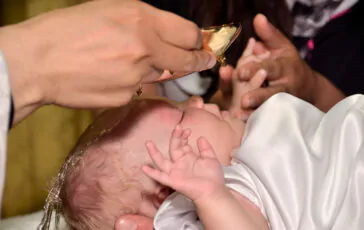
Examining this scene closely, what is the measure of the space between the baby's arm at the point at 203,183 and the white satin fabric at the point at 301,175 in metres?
0.10

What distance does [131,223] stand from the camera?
873 mm

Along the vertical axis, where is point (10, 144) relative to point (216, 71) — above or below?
below

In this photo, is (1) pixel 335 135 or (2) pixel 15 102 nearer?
(2) pixel 15 102

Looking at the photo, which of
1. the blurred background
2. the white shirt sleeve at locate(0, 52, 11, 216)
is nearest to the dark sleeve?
the blurred background

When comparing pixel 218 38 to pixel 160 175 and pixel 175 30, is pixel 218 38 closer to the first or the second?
pixel 175 30

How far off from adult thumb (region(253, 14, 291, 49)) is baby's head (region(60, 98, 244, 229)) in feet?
1.15

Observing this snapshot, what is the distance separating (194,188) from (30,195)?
1.05m

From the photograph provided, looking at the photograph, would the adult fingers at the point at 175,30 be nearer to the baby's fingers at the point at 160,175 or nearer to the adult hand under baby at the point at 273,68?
the baby's fingers at the point at 160,175

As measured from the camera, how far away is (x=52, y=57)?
24.6 inches

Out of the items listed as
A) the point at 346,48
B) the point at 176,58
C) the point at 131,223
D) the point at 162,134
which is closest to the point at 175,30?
the point at 176,58

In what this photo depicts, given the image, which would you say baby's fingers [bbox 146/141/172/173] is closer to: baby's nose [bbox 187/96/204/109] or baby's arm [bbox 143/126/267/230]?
baby's arm [bbox 143/126/267/230]

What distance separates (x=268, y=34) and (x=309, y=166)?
17.2 inches

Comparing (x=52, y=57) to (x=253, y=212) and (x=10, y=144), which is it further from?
(x=10, y=144)

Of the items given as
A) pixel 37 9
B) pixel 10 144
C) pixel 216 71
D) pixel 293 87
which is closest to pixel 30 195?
pixel 10 144
